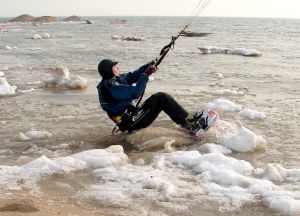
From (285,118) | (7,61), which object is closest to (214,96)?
(285,118)

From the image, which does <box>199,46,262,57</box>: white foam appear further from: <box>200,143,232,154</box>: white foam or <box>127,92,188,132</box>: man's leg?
<box>200,143,232,154</box>: white foam

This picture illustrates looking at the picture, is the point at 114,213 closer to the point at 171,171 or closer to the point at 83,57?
the point at 171,171

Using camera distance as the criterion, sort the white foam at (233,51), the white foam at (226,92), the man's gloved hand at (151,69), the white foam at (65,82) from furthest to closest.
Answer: the white foam at (233,51), the white foam at (65,82), the white foam at (226,92), the man's gloved hand at (151,69)

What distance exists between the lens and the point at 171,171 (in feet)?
19.7

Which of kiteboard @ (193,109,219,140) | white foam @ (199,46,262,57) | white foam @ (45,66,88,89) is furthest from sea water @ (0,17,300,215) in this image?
white foam @ (199,46,262,57)

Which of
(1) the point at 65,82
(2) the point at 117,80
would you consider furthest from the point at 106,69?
(1) the point at 65,82

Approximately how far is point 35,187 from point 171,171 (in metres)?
1.84

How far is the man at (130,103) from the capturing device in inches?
296

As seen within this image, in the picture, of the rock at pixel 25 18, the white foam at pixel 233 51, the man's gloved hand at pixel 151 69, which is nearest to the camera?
the man's gloved hand at pixel 151 69

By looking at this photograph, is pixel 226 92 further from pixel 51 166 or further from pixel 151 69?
pixel 51 166

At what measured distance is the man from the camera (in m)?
7.53

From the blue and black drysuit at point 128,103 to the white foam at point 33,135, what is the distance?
51.7 inches

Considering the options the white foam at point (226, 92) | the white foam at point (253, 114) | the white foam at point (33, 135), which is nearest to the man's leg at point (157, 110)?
the white foam at point (33, 135)

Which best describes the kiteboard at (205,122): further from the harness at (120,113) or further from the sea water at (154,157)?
the harness at (120,113)
